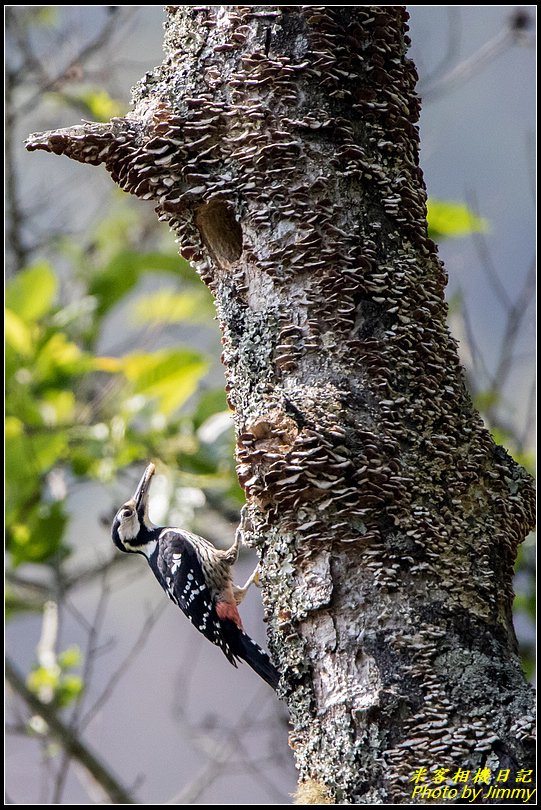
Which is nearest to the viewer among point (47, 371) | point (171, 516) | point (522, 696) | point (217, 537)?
point (522, 696)

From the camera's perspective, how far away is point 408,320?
1812 mm

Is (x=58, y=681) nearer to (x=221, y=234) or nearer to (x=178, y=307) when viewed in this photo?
(x=178, y=307)

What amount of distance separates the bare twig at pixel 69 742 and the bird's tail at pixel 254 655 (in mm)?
1147

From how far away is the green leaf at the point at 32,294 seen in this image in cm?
344

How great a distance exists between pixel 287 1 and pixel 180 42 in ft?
0.81

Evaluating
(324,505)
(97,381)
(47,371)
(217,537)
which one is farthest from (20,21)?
(324,505)

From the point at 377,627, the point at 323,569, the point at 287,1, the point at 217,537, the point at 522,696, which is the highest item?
the point at 217,537

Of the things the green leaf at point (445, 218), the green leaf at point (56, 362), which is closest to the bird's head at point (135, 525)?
the green leaf at point (56, 362)

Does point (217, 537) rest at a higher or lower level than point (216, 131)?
higher

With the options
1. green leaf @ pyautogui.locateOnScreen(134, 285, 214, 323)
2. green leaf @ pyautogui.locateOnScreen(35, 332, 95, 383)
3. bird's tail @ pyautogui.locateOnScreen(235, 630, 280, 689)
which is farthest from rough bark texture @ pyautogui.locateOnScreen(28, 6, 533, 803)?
green leaf @ pyautogui.locateOnScreen(134, 285, 214, 323)

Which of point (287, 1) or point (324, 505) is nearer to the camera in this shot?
point (324, 505)

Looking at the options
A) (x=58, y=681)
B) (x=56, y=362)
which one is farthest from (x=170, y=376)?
(x=58, y=681)

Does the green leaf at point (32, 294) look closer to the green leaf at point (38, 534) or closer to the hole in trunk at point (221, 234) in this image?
the green leaf at point (38, 534)

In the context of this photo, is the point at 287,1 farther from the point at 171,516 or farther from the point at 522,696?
the point at 171,516
